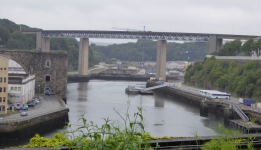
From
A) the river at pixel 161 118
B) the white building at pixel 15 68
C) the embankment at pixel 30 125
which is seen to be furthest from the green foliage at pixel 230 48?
the embankment at pixel 30 125

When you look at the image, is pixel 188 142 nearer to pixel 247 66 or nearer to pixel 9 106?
pixel 9 106

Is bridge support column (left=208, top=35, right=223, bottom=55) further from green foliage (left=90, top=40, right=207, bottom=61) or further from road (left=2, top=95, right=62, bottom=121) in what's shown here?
green foliage (left=90, top=40, right=207, bottom=61)

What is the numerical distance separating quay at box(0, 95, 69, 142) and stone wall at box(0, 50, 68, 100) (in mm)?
7065

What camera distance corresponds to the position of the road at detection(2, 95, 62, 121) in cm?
2061

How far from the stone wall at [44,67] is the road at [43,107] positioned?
6.39ft

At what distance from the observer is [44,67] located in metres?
33.4

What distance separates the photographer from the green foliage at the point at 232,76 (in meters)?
34.8

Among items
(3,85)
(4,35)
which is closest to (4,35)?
(4,35)

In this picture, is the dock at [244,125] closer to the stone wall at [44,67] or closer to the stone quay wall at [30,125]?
the stone quay wall at [30,125]

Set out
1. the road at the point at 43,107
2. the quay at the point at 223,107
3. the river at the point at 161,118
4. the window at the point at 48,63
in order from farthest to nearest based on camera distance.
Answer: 1. the window at the point at 48,63
2. the quay at the point at 223,107
3. the river at the point at 161,118
4. the road at the point at 43,107

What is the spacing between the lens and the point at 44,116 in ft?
69.8

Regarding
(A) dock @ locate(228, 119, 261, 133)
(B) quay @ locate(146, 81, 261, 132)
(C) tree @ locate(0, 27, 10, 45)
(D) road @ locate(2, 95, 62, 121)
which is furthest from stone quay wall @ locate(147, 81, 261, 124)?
(C) tree @ locate(0, 27, 10, 45)

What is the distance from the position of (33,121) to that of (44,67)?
1409cm

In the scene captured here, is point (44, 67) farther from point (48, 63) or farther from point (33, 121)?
point (33, 121)
